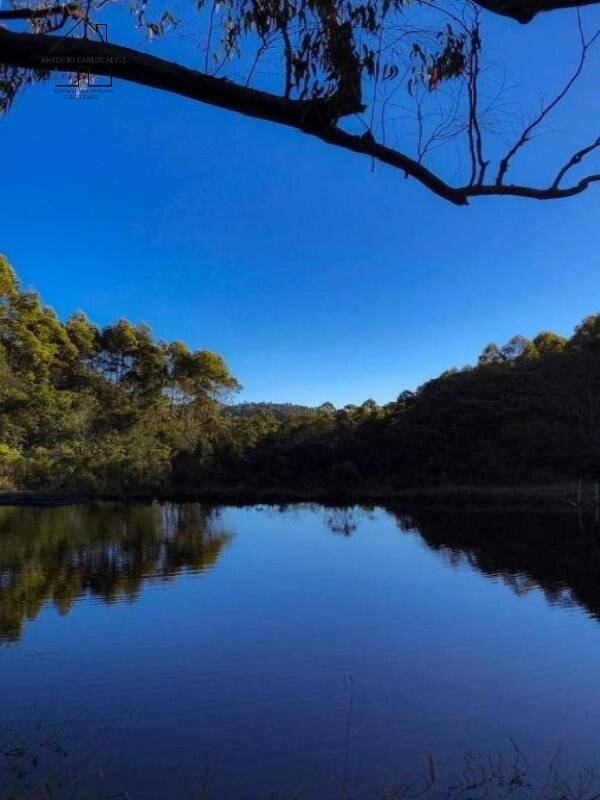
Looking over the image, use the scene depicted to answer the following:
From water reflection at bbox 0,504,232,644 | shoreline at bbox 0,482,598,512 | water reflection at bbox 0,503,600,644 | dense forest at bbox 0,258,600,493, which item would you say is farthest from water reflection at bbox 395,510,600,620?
dense forest at bbox 0,258,600,493

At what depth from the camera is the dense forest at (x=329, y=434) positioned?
31.5 m

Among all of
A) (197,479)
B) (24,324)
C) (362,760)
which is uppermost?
(24,324)

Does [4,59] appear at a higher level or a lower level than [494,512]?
higher

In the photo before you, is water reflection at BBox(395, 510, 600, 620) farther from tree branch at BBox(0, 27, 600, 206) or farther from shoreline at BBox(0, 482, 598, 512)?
tree branch at BBox(0, 27, 600, 206)

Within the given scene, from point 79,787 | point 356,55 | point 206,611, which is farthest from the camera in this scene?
point 206,611

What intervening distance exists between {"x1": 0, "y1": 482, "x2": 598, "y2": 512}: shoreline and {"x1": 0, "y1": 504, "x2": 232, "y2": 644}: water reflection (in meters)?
5.25

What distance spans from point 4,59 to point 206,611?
829 cm

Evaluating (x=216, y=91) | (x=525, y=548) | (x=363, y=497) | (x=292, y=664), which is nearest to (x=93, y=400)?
(x=363, y=497)

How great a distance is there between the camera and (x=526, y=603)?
397 inches

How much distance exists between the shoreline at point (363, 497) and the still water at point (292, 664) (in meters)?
11.7

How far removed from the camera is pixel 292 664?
7.10m

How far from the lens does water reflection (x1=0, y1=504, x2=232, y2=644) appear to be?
10539mm

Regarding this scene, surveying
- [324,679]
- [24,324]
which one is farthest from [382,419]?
[324,679]

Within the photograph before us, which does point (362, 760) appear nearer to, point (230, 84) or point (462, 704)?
point (462, 704)
